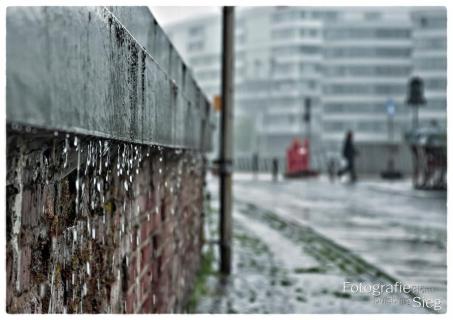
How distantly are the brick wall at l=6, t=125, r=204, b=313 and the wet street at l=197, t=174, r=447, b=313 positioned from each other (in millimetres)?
1866

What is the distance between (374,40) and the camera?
387 feet

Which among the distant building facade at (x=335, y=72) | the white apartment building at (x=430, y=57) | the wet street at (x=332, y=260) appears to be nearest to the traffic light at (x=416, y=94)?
the wet street at (x=332, y=260)

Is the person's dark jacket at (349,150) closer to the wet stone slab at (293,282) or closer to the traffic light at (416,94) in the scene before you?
the traffic light at (416,94)

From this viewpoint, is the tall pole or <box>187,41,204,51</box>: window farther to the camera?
<box>187,41,204,51</box>: window

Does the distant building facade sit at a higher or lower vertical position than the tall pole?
higher

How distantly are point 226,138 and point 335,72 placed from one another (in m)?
112

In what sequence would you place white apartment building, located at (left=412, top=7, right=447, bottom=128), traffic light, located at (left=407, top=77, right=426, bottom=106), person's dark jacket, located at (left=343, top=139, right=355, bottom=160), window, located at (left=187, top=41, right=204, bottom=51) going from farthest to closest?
window, located at (left=187, top=41, right=204, bottom=51), white apartment building, located at (left=412, top=7, right=447, bottom=128), person's dark jacket, located at (left=343, top=139, right=355, bottom=160), traffic light, located at (left=407, top=77, right=426, bottom=106)

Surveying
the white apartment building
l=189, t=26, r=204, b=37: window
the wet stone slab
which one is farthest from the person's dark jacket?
l=189, t=26, r=204, b=37: window

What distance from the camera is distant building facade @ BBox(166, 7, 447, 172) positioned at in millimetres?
115938

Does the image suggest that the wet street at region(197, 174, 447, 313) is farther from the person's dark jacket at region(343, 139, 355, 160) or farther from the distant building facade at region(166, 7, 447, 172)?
the distant building facade at region(166, 7, 447, 172)

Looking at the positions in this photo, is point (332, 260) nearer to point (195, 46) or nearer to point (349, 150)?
point (349, 150)

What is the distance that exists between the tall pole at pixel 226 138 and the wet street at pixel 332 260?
0.22 meters

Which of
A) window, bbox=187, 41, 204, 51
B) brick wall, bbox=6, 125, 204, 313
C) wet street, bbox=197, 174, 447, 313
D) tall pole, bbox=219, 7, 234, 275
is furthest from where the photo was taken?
window, bbox=187, 41, 204, 51

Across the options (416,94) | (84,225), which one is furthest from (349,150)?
(84,225)
